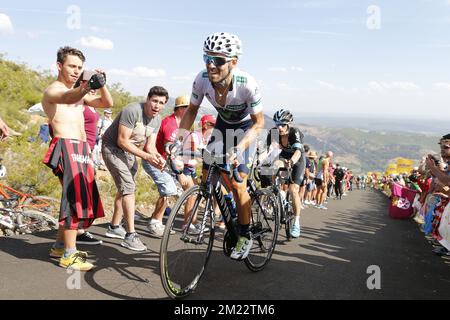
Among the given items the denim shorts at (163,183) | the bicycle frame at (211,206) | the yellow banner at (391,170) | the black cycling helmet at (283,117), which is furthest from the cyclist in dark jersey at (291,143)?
the yellow banner at (391,170)

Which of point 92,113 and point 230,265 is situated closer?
point 230,265

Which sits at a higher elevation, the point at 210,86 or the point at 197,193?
the point at 210,86

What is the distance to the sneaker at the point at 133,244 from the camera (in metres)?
5.17

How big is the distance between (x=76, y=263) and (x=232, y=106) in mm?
2531

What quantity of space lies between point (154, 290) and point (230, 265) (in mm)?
1370

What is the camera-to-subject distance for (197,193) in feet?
12.2

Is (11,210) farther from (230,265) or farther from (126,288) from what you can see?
(230,265)

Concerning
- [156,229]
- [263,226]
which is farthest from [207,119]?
[263,226]

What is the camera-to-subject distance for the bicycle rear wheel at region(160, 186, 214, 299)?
11.0ft

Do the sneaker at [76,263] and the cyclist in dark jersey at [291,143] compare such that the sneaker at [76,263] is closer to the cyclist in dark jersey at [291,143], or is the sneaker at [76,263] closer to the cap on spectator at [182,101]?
the cap on spectator at [182,101]

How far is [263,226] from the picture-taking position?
504cm

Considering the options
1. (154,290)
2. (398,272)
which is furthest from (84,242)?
(398,272)

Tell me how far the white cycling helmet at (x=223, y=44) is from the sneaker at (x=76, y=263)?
8.96 ft

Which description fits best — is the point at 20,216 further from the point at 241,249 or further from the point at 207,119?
the point at 241,249
